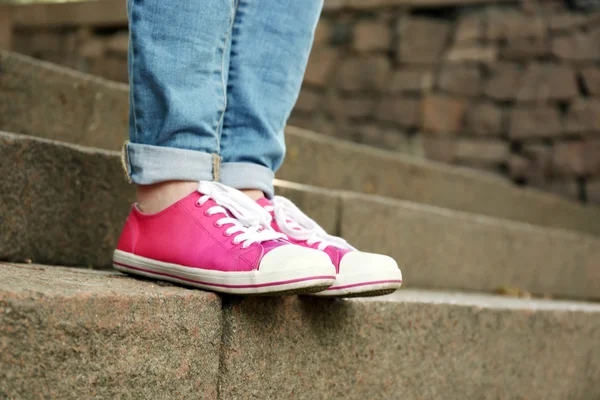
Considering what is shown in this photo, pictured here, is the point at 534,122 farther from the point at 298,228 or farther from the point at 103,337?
the point at 103,337

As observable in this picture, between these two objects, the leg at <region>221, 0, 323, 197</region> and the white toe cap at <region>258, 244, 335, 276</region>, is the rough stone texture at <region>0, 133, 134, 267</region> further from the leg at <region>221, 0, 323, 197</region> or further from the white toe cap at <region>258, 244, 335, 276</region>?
the white toe cap at <region>258, 244, 335, 276</region>

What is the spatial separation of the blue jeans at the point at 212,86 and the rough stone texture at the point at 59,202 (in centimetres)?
29

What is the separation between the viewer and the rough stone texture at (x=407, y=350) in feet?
3.53

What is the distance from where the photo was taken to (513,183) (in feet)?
12.5

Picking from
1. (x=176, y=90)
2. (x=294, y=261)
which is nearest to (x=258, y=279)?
(x=294, y=261)

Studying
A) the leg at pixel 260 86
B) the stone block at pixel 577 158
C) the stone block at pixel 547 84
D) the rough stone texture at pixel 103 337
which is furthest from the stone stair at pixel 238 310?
the stone block at pixel 547 84

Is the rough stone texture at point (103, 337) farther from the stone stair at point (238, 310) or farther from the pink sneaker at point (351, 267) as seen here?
the pink sneaker at point (351, 267)

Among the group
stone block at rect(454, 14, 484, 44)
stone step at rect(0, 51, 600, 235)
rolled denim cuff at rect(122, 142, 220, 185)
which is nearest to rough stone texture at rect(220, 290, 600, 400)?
rolled denim cuff at rect(122, 142, 220, 185)

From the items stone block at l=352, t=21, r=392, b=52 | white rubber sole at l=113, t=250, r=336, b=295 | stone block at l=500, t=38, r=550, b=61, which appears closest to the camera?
white rubber sole at l=113, t=250, r=336, b=295

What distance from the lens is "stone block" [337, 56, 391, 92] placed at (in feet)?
13.4

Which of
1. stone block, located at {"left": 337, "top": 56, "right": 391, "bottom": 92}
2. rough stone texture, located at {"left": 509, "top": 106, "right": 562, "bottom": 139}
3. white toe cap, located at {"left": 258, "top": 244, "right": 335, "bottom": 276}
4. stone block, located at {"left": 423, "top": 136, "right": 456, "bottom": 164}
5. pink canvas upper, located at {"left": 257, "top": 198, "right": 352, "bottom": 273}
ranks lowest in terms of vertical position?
stone block, located at {"left": 423, "top": 136, "right": 456, "bottom": 164}

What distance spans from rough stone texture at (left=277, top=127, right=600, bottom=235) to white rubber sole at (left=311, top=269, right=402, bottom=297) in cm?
121

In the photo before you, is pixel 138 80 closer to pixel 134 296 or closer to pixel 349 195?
pixel 134 296

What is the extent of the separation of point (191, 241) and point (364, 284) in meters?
0.27
